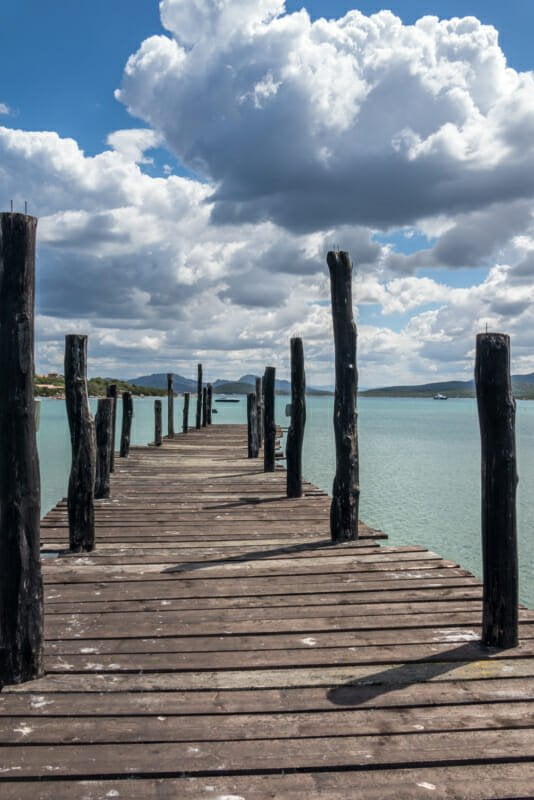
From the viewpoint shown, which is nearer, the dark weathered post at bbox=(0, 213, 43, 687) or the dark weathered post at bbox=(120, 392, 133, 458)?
the dark weathered post at bbox=(0, 213, 43, 687)

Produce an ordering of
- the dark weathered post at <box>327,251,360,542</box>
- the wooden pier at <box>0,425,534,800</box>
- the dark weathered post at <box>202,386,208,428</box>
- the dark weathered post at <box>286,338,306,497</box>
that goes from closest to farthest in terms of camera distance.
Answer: the wooden pier at <box>0,425,534,800</box> → the dark weathered post at <box>327,251,360,542</box> → the dark weathered post at <box>286,338,306,497</box> → the dark weathered post at <box>202,386,208,428</box>

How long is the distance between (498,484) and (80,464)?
465 centimetres

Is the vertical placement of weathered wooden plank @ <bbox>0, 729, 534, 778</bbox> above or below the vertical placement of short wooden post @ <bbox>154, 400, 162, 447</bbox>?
below

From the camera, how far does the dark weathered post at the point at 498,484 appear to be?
4457 millimetres

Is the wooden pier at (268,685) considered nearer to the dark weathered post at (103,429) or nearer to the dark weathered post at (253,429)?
the dark weathered post at (103,429)

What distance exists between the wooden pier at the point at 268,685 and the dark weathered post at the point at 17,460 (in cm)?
30

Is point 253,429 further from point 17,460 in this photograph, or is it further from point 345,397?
point 17,460

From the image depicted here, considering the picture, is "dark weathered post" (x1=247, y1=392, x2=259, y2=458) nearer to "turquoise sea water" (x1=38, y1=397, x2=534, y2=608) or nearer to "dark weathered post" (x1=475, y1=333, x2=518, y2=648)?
"turquoise sea water" (x1=38, y1=397, x2=534, y2=608)

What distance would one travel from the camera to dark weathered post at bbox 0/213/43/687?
3.98m

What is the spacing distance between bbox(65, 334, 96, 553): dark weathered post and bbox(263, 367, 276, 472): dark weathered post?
6.62m

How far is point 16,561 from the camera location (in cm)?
403

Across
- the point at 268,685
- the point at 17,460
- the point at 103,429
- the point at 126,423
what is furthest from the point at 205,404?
the point at 268,685

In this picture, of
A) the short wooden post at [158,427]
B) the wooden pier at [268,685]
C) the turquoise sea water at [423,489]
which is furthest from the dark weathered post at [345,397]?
the short wooden post at [158,427]

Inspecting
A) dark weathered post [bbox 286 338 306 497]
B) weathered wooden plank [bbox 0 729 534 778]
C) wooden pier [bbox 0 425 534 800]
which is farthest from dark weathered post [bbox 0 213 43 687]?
dark weathered post [bbox 286 338 306 497]
